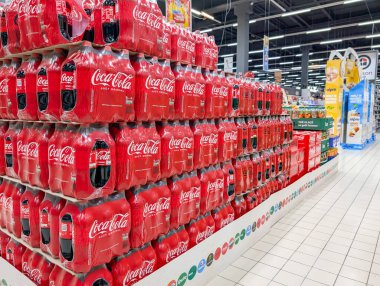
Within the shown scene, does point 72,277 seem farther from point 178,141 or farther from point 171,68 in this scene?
point 171,68

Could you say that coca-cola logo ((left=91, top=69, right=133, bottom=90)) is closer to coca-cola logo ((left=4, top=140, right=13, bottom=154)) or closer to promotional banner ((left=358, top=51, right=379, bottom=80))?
coca-cola logo ((left=4, top=140, right=13, bottom=154))

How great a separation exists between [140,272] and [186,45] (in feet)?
6.43

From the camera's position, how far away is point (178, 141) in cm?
238

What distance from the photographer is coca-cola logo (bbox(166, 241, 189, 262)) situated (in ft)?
7.76

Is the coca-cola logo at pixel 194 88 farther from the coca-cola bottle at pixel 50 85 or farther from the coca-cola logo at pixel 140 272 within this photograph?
the coca-cola logo at pixel 140 272

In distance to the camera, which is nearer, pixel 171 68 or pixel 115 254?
pixel 115 254

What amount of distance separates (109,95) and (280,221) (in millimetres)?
3583

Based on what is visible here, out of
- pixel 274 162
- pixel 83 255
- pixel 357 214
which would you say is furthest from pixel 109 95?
pixel 357 214

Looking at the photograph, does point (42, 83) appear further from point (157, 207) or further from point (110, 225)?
point (157, 207)

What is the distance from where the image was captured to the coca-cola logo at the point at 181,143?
2.32m

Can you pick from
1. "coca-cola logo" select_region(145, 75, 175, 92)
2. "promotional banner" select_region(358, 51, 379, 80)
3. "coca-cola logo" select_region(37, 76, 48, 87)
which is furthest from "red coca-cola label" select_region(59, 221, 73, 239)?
"promotional banner" select_region(358, 51, 379, 80)

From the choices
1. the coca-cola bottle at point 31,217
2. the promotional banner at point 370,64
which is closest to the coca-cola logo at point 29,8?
the coca-cola bottle at point 31,217

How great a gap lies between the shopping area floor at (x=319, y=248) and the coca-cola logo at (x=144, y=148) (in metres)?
1.61

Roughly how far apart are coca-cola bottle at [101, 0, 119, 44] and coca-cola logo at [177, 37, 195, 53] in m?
0.75
